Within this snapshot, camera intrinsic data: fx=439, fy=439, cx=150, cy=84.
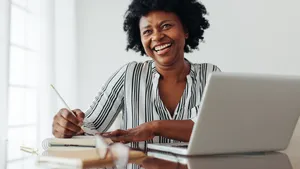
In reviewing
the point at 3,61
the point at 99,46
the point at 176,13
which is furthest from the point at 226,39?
the point at 3,61

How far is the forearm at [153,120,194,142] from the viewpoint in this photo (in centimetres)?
141

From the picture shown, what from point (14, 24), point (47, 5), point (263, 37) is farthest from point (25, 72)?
point (263, 37)

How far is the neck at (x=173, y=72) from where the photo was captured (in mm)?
1745

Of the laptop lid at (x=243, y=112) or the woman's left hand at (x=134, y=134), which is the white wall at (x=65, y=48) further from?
the laptop lid at (x=243, y=112)

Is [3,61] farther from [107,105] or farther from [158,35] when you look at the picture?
[158,35]

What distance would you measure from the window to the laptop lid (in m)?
1.67

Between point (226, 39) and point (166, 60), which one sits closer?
point (166, 60)

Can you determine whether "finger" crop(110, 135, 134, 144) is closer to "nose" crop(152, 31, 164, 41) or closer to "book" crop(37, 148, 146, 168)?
"book" crop(37, 148, 146, 168)

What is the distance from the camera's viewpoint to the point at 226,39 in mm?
2992

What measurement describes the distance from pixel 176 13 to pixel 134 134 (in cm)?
62

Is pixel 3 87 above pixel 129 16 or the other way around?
the other way around

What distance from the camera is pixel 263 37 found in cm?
294

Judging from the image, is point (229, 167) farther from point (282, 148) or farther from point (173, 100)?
point (173, 100)

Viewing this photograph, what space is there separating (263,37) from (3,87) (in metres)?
1.75
